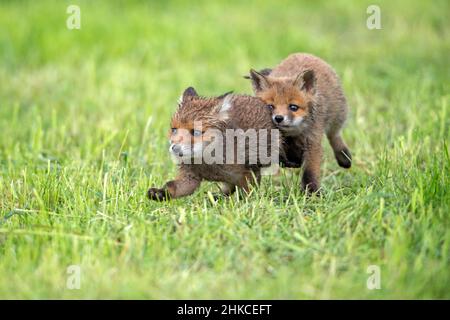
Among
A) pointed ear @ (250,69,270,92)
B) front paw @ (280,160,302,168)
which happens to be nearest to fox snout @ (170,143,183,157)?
pointed ear @ (250,69,270,92)

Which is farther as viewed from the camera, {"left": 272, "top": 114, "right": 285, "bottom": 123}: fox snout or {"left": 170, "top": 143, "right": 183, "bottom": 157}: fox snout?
{"left": 272, "top": 114, "right": 285, "bottom": 123}: fox snout

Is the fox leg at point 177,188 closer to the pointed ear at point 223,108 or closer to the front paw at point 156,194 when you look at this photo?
the front paw at point 156,194

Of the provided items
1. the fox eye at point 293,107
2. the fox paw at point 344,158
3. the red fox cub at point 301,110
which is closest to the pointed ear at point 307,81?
the red fox cub at point 301,110

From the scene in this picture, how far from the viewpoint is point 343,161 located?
786cm

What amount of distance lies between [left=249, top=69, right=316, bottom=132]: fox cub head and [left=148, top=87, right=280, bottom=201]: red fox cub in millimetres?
114

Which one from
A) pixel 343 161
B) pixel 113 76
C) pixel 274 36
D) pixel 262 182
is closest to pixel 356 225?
pixel 262 182

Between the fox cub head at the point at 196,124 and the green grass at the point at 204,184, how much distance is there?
507 millimetres

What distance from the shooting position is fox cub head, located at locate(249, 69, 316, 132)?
269 inches

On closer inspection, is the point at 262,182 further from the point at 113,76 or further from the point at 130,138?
the point at 113,76

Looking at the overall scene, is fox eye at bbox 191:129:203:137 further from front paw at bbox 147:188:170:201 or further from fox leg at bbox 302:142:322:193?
fox leg at bbox 302:142:322:193

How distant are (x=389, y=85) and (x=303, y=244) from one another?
6216mm

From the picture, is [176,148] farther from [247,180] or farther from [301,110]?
[301,110]
